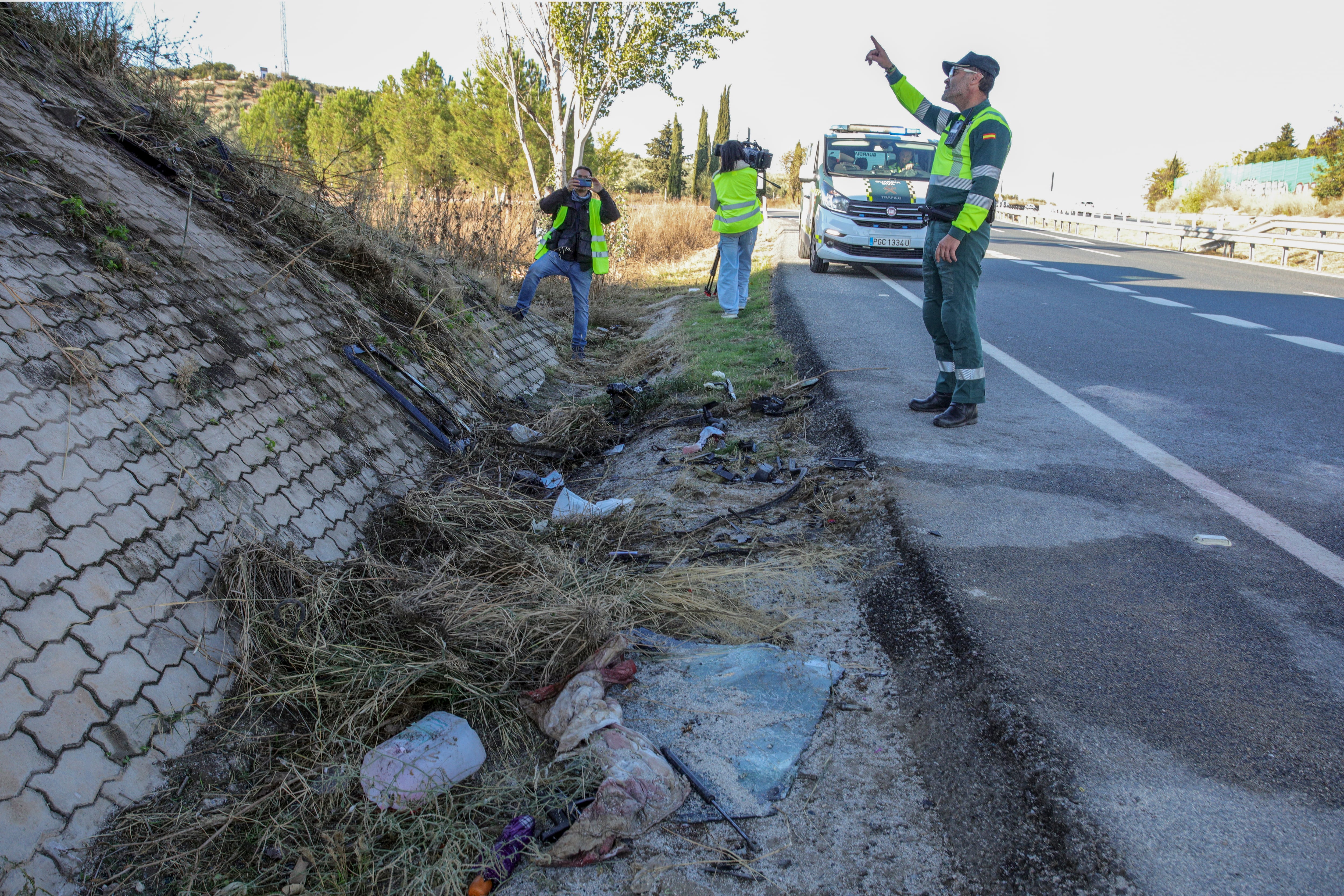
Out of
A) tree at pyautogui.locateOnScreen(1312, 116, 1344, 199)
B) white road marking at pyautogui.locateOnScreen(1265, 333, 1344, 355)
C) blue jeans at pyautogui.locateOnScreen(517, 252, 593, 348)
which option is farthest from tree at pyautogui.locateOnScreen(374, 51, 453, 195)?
tree at pyautogui.locateOnScreen(1312, 116, 1344, 199)

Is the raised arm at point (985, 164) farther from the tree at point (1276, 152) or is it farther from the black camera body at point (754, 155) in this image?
the tree at point (1276, 152)

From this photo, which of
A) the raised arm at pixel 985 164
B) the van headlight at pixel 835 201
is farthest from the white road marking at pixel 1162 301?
the raised arm at pixel 985 164

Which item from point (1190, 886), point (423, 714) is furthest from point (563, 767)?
point (1190, 886)

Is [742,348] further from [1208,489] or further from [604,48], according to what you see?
[604,48]

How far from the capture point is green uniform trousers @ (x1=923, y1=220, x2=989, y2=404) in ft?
17.2

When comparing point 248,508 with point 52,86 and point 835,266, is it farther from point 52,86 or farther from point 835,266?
point 835,266

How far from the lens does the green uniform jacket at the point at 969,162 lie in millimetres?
4930

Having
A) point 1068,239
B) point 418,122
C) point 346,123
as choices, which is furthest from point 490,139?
point 1068,239

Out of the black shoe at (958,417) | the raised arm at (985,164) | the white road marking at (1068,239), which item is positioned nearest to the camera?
the raised arm at (985,164)

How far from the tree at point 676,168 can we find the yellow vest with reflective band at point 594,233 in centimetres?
3558

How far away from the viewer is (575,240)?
356 inches

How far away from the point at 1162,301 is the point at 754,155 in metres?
5.83

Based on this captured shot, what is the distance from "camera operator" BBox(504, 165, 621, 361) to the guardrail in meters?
15.2

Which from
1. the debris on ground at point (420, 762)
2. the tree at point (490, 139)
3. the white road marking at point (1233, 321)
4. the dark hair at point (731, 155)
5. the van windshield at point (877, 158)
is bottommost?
the debris on ground at point (420, 762)
